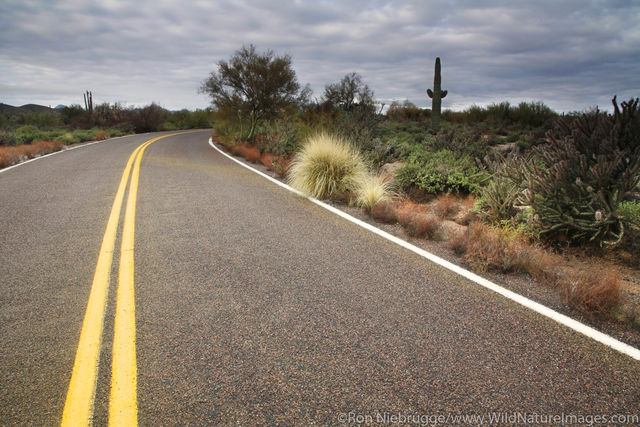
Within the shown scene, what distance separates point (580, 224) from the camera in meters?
4.69

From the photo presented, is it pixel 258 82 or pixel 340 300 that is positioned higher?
pixel 258 82

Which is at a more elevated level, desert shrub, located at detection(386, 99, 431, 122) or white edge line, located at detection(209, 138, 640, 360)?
desert shrub, located at detection(386, 99, 431, 122)

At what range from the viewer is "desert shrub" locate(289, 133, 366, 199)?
8.30 metres

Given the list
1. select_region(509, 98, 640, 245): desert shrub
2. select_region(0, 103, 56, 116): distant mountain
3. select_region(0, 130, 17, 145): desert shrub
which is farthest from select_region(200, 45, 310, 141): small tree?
select_region(0, 103, 56, 116): distant mountain

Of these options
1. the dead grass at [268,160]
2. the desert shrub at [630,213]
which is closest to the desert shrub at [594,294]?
the desert shrub at [630,213]

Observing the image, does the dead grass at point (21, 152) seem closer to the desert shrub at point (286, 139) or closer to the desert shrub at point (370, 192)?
the desert shrub at point (286, 139)

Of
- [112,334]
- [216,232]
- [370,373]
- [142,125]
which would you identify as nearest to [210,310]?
[112,334]

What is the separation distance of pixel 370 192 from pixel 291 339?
179 inches

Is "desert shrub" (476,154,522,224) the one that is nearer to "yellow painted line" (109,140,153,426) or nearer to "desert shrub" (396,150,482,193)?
"desert shrub" (396,150,482,193)

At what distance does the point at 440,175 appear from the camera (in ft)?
26.1

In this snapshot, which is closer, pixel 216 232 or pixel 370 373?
pixel 370 373

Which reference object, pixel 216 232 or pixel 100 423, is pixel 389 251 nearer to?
pixel 216 232

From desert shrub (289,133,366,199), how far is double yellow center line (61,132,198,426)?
4.46 meters

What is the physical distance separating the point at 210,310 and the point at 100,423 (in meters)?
1.27
